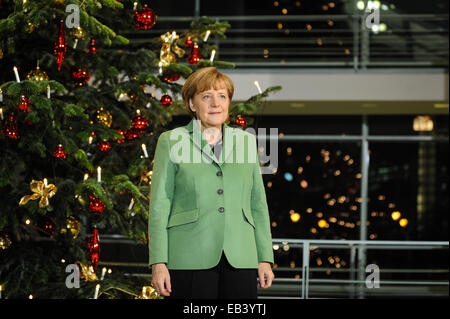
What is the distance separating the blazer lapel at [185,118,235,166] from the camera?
3.37 metres

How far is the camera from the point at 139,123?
5.85 metres

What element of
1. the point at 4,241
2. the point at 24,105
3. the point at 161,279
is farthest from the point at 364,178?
the point at 161,279

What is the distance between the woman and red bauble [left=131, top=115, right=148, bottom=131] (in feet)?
8.01

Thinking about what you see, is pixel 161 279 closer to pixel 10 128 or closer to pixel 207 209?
pixel 207 209

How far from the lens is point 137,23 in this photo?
231 inches

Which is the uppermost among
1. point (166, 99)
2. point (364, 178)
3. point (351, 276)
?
point (166, 99)

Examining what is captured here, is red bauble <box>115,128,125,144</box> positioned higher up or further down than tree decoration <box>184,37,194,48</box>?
further down

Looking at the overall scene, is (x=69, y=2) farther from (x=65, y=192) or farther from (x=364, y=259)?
(x=364, y=259)

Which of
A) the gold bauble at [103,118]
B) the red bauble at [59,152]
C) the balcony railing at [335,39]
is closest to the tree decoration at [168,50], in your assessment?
the gold bauble at [103,118]

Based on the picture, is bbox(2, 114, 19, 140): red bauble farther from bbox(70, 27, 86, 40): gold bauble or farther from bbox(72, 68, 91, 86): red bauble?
bbox(70, 27, 86, 40): gold bauble

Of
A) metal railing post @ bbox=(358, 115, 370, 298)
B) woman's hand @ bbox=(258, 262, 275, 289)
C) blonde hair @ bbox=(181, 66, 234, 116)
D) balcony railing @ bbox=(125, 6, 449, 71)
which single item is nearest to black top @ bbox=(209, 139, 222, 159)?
blonde hair @ bbox=(181, 66, 234, 116)

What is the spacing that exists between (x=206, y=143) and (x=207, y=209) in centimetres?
→ 28

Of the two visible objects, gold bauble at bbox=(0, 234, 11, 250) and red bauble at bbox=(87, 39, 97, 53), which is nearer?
gold bauble at bbox=(0, 234, 11, 250)

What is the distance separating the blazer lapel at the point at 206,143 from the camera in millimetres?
3365
